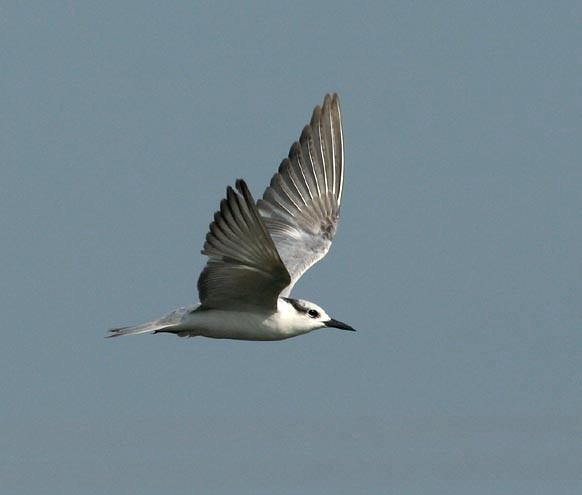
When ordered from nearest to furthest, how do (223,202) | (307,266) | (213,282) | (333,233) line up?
(223,202) → (213,282) → (307,266) → (333,233)

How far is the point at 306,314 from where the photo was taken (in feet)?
51.7

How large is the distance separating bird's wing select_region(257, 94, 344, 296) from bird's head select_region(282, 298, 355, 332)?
8.27 feet

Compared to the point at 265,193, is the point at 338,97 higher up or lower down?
higher up

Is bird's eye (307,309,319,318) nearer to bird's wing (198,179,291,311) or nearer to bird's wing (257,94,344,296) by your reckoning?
bird's wing (198,179,291,311)

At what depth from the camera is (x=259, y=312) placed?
50.2 ft

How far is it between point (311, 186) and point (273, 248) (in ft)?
17.8

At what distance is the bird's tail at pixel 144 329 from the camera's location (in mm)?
15109

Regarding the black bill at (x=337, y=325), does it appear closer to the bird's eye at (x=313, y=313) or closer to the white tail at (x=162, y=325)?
the bird's eye at (x=313, y=313)

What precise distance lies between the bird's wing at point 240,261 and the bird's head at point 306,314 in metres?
0.45

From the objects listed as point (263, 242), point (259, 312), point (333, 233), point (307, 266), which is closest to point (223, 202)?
point (263, 242)

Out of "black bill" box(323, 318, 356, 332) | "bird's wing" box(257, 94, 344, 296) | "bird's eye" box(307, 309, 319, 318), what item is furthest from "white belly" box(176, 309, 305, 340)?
"bird's wing" box(257, 94, 344, 296)

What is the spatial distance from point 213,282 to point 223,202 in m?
1.54

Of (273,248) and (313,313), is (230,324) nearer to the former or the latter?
(313,313)

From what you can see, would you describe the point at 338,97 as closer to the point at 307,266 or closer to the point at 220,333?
the point at 307,266
